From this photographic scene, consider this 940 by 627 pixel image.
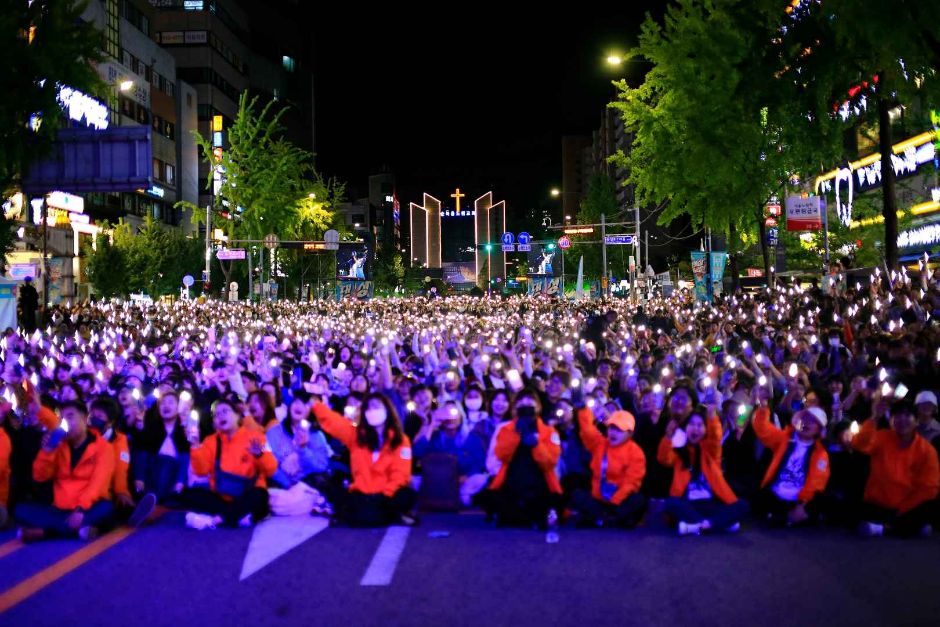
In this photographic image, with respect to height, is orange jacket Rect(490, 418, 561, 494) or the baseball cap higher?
the baseball cap

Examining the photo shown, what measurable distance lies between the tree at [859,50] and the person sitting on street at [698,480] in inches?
143

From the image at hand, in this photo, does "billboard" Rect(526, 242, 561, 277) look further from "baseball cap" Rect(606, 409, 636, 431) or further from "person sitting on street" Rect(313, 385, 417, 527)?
"baseball cap" Rect(606, 409, 636, 431)

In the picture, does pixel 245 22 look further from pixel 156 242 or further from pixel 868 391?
pixel 868 391

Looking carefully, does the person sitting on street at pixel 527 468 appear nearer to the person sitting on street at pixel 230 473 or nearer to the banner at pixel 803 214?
the person sitting on street at pixel 230 473

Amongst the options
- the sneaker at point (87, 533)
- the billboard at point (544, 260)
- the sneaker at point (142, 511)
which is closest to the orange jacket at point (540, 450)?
the sneaker at point (142, 511)

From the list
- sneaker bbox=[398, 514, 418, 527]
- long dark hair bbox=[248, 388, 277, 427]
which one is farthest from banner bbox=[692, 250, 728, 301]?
sneaker bbox=[398, 514, 418, 527]

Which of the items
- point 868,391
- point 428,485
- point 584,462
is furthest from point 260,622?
point 868,391

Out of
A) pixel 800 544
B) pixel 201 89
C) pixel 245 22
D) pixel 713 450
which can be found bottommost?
pixel 800 544

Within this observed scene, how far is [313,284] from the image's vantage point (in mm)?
80250

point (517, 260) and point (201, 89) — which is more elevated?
point (201, 89)

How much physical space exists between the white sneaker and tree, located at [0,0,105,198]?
10054mm

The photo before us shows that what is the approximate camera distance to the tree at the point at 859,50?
828 cm

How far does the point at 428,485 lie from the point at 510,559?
236cm

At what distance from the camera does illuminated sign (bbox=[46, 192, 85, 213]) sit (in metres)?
46.2
